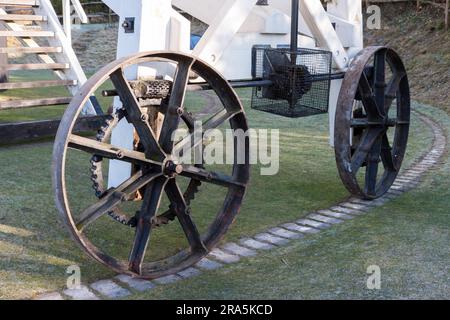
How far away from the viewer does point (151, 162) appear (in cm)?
352

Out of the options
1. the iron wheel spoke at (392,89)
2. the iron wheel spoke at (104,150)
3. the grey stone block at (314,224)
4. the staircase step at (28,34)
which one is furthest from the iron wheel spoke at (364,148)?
the staircase step at (28,34)

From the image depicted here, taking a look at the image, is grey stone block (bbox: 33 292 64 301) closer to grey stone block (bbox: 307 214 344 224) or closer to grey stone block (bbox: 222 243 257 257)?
grey stone block (bbox: 222 243 257 257)

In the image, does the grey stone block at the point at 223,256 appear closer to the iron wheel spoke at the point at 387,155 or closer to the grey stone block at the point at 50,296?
the grey stone block at the point at 50,296

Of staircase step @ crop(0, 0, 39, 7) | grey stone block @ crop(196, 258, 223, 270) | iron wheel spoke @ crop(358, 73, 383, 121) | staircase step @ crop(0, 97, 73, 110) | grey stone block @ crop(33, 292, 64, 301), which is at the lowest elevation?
grey stone block @ crop(33, 292, 64, 301)

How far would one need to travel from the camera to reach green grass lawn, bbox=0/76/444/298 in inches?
137

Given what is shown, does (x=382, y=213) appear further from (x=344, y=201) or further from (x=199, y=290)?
(x=199, y=290)

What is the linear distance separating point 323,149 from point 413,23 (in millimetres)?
10015

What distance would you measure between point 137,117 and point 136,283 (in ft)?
3.10

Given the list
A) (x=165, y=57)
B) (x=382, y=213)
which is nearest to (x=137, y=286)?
(x=165, y=57)

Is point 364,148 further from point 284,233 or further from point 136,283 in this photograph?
point 136,283

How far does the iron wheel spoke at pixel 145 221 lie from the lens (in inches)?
134

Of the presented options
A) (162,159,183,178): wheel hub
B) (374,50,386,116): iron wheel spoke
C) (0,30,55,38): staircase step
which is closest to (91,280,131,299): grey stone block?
(162,159,183,178): wheel hub

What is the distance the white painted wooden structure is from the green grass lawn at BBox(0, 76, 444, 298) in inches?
26.1

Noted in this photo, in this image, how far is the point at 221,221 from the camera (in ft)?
13.0
